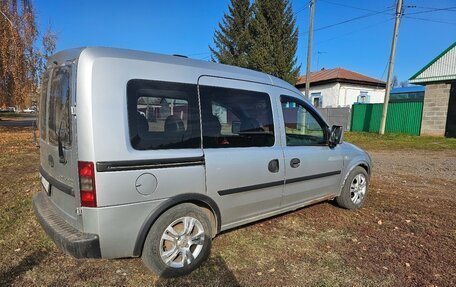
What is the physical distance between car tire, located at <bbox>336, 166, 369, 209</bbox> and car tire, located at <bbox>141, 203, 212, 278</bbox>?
8.70 feet

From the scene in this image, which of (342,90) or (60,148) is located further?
(342,90)

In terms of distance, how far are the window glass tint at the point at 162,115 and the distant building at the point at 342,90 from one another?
82.2 ft

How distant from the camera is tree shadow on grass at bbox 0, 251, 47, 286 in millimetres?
2992

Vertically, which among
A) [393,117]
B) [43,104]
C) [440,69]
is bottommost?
[393,117]

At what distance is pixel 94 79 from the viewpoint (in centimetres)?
254

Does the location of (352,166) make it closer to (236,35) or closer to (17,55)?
(17,55)

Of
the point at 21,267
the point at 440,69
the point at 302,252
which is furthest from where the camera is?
the point at 440,69

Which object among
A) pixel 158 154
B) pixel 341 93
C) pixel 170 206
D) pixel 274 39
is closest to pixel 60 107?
pixel 158 154

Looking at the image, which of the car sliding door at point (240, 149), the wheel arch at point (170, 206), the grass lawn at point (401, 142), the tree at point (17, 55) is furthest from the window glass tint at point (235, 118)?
the tree at point (17, 55)

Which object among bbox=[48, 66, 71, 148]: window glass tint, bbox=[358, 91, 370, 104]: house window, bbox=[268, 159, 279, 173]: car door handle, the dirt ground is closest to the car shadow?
the dirt ground

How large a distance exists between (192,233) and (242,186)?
2.40 ft

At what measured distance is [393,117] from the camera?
63.3ft

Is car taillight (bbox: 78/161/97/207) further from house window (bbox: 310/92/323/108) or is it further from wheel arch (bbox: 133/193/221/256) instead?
house window (bbox: 310/92/323/108)

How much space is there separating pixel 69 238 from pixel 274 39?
24.0 meters
